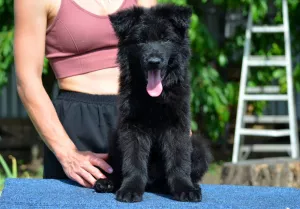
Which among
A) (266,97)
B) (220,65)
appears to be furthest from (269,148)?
(220,65)

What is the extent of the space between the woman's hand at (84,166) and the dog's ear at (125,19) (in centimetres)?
63

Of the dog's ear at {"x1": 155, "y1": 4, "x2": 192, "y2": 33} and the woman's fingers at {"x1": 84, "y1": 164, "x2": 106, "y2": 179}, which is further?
the woman's fingers at {"x1": 84, "y1": 164, "x2": 106, "y2": 179}

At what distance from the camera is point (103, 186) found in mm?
2979

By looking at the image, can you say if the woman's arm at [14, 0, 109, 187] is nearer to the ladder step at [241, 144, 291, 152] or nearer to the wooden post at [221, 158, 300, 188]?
the wooden post at [221, 158, 300, 188]

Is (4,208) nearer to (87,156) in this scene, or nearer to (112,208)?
(112,208)

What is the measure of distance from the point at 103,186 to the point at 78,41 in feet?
3.21

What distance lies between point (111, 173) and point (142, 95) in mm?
422

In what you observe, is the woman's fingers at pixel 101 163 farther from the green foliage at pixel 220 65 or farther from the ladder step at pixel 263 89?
the ladder step at pixel 263 89

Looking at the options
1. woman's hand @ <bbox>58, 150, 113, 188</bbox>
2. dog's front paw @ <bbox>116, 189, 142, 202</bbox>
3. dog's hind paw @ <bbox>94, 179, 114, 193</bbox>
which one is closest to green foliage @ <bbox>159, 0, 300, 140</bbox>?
woman's hand @ <bbox>58, 150, 113, 188</bbox>

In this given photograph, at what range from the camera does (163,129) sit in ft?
9.39

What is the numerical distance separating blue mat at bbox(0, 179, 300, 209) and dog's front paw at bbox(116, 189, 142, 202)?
0.12ft

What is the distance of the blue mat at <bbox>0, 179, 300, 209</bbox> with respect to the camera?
2.63 m

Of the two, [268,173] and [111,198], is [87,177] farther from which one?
[268,173]

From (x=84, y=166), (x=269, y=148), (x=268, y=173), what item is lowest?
(x=269, y=148)
